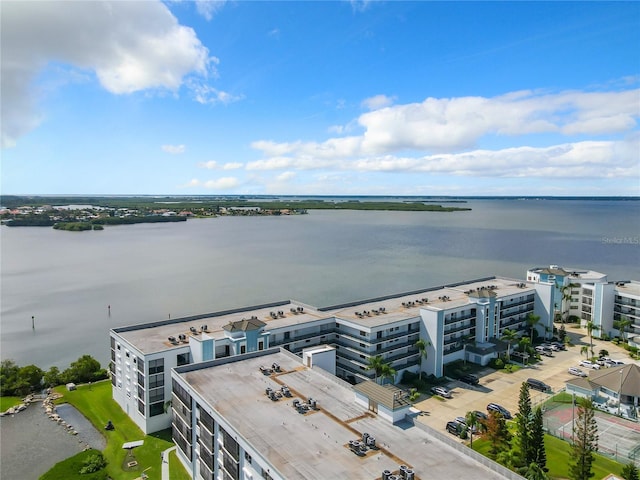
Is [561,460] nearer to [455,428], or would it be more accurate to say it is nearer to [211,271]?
[455,428]

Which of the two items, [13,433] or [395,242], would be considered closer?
[13,433]

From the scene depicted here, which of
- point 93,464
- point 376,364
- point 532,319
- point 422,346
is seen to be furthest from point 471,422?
point 532,319

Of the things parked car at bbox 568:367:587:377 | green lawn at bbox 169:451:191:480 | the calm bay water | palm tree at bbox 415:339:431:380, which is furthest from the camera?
the calm bay water

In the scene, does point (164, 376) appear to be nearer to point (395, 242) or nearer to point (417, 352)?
point (417, 352)

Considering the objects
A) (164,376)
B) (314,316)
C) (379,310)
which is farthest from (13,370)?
(379,310)

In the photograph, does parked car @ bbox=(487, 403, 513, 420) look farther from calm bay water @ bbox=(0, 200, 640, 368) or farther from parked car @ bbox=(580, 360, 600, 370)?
calm bay water @ bbox=(0, 200, 640, 368)

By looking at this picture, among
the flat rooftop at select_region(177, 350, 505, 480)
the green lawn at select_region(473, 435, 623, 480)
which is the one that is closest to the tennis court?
the green lawn at select_region(473, 435, 623, 480)
